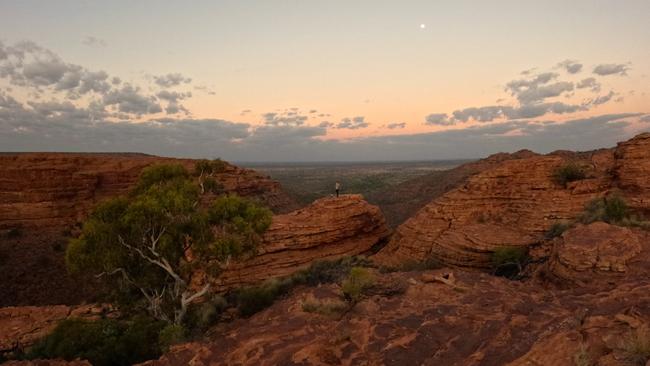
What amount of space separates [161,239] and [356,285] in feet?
24.1

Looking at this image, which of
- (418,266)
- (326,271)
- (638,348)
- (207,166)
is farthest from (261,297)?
(638,348)

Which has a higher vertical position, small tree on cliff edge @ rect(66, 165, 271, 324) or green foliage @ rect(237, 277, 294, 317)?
small tree on cliff edge @ rect(66, 165, 271, 324)

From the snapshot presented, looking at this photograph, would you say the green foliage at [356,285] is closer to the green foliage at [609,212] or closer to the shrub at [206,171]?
the green foliage at [609,212]

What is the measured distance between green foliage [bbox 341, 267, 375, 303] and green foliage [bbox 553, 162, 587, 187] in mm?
13824

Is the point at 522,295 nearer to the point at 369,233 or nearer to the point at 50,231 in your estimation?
the point at 369,233

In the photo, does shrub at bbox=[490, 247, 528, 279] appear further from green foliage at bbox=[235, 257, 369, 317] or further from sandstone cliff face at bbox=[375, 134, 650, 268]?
green foliage at bbox=[235, 257, 369, 317]

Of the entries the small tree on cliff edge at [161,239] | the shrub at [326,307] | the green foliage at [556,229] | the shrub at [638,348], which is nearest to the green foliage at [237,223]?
the small tree on cliff edge at [161,239]

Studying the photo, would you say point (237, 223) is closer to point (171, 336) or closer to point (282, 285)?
point (282, 285)

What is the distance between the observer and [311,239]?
69.4 ft

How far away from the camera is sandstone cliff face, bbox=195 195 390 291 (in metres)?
19.5

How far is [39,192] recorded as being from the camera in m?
33.4

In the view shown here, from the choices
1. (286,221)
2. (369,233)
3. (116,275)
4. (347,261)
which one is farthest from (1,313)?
(369,233)

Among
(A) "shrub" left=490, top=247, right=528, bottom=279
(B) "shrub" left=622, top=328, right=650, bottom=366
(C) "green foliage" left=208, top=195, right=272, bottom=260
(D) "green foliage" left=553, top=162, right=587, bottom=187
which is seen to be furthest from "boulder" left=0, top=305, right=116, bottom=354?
(D) "green foliage" left=553, top=162, right=587, bottom=187

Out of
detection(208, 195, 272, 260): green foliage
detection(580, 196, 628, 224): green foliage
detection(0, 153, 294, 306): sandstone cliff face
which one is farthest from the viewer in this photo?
detection(0, 153, 294, 306): sandstone cliff face
